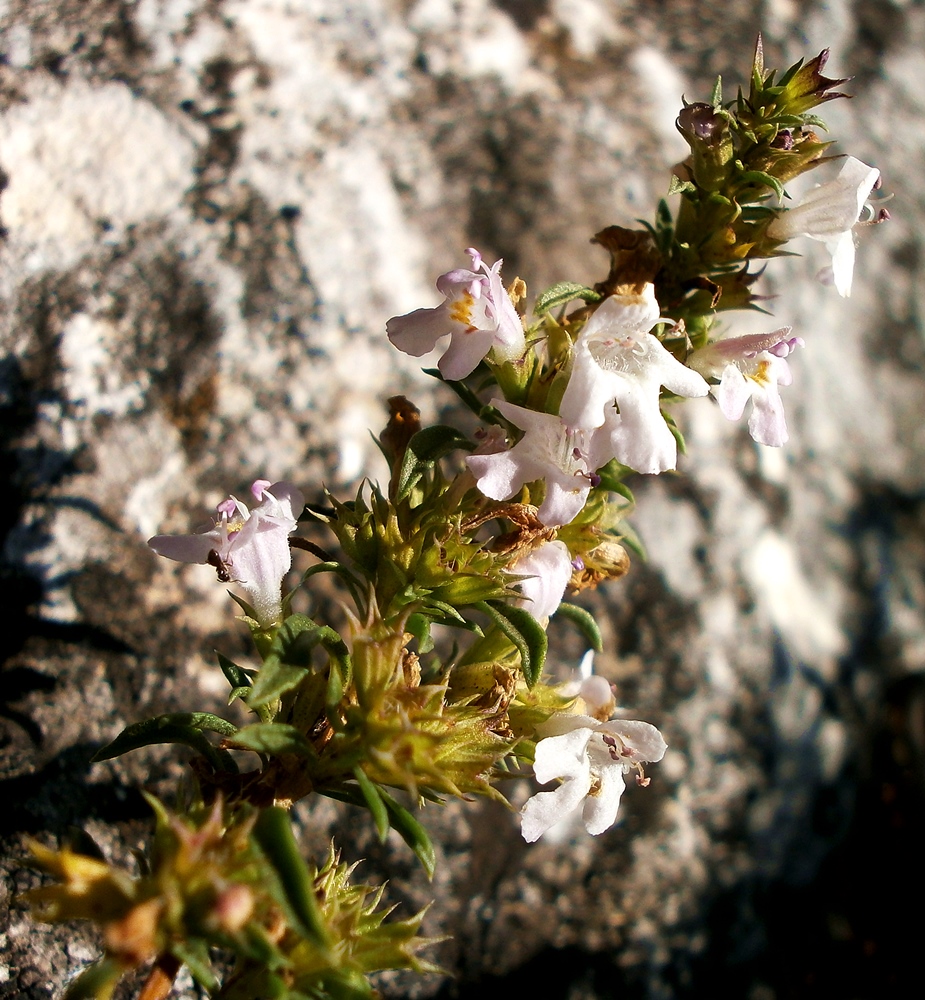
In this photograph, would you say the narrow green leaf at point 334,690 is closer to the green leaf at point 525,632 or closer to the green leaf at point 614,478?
the green leaf at point 525,632

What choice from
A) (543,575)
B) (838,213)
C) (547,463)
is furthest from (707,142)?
(543,575)

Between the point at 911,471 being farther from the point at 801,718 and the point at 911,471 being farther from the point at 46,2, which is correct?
the point at 46,2

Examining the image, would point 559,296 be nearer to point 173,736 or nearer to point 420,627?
point 420,627

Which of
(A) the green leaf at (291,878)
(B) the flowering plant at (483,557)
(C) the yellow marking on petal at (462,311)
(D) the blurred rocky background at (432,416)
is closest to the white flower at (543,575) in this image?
(B) the flowering plant at (483,557)

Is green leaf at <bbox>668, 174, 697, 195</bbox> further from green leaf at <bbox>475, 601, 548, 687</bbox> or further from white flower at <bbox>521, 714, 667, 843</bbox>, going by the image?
white flower at <bbox>521, 714, 667, 843</bbox>

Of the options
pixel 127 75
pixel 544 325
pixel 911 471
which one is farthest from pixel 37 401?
pixel 911 471
